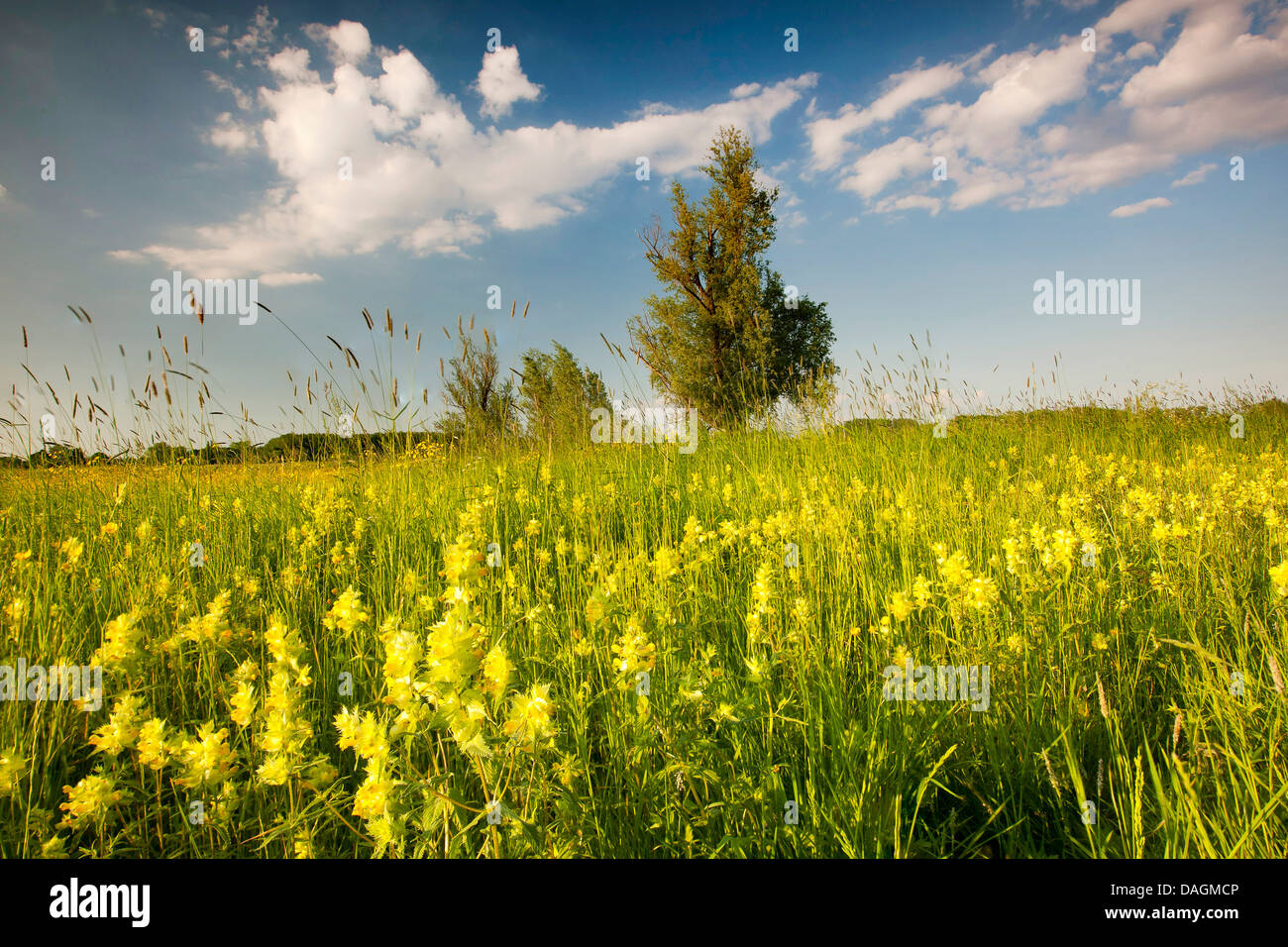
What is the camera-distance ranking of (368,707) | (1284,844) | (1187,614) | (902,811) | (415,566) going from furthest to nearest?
1. (415,566)
2. (1187,614)
3. (368,707)
4. (902,811)
5. (1284,844)

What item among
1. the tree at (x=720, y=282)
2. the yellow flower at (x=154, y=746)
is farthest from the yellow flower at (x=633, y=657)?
the tree at (x=720, y=282)

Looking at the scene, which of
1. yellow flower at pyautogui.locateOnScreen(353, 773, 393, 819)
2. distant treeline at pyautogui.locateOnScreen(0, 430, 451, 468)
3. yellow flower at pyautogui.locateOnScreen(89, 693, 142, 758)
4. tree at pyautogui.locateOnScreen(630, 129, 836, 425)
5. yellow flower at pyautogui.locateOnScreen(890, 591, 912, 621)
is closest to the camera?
yellow flower at pyautogui.locateOnScreen(353, 773, 393, 819)

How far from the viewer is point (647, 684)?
56.6 inches

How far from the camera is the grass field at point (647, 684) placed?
4.09 feet

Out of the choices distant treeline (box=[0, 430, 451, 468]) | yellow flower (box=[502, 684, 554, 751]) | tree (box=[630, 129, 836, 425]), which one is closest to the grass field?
yellow flower (box=[502, 684, 554, 751])

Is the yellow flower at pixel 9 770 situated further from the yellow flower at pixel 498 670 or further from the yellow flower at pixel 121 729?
the yellow flower at pixel 498 670

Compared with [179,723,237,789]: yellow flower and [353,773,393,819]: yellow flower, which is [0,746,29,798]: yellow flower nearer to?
[179,723,237,789]: yellow flower

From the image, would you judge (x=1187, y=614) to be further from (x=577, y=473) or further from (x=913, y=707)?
(x=577, y=473)

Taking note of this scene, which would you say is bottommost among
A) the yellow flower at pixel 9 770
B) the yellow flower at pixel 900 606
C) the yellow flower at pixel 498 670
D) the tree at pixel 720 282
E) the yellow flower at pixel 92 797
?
the yellow flower at pixel 92 797

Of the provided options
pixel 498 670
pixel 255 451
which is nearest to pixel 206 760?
pixel 498 670

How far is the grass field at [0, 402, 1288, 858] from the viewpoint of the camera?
1245 mm

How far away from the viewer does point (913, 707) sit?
1.76m
